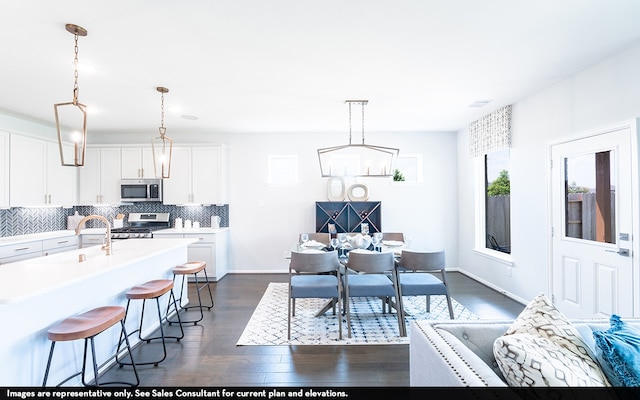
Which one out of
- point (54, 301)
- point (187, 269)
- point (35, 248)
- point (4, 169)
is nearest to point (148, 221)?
point (35, 248)

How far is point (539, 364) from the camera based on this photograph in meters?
0.99

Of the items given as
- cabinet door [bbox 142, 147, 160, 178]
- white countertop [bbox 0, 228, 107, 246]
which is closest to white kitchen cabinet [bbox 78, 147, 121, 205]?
cabinet door [bbox 142, 147, 160, 178]

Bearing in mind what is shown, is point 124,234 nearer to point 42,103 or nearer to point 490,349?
point 42,103

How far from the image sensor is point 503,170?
455 centimetres

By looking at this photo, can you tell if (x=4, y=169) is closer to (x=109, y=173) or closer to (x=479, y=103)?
(x=109, y=173)

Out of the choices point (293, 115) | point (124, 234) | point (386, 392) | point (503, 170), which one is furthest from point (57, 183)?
point (503, 170)

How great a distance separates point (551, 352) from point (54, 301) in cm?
280

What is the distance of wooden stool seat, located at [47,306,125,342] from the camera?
1.79 meters

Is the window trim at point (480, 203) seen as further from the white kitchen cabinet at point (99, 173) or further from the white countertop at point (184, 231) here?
the white kitchen cabinet at point (99, 173)

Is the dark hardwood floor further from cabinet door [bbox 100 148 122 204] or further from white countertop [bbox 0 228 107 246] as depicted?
cabinet door [bbox 100 148 122 204]

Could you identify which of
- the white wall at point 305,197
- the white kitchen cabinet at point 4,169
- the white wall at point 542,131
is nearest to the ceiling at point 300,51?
the white wall at point 542,131

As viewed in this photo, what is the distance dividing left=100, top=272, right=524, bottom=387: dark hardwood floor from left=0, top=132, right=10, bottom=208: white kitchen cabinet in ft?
10.4

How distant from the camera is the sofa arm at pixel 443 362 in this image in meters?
0.99

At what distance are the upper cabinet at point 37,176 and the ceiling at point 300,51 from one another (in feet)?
1.78
